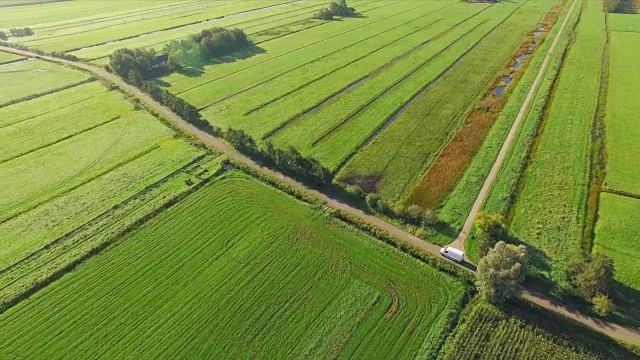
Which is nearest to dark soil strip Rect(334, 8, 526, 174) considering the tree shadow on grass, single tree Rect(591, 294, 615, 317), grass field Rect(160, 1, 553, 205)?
grass field Rect(160, 1, 553, 205)

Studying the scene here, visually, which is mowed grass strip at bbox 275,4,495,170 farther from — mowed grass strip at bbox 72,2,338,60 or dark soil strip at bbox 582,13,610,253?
mowed grass strip at bbox 72,2,338,60

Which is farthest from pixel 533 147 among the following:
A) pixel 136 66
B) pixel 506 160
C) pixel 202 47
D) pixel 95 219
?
pixel 136 66

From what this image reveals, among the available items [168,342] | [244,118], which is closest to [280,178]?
[244,118]

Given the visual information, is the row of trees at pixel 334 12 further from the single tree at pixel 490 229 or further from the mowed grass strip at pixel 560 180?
the single tree at pixel 490 229

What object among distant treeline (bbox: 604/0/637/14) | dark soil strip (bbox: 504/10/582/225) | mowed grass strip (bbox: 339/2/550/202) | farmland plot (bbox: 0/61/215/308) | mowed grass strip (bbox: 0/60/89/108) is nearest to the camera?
farmland plot (bbox: 0/61/215/308)

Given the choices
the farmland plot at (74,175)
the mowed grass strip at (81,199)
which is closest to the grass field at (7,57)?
the farmland plot at (74,175)

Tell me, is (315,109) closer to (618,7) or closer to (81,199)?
(81,199)
